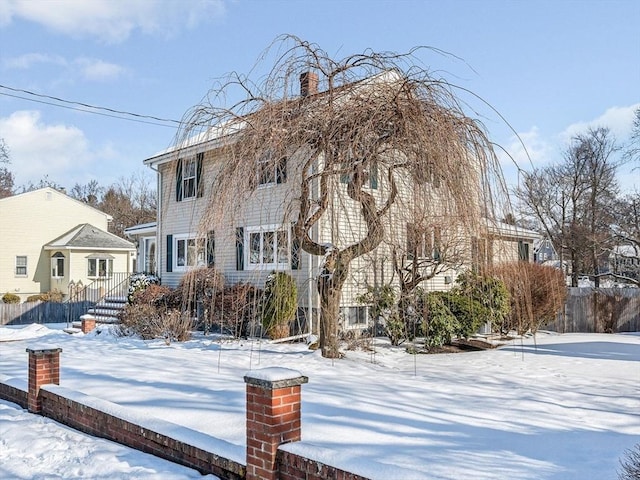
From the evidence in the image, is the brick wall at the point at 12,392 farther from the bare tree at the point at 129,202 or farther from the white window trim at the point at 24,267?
the bare tree at the point at 129,202

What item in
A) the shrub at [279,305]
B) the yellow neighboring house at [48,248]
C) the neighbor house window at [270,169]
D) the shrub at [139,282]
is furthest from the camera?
the yellow neighboring house at [48,248]

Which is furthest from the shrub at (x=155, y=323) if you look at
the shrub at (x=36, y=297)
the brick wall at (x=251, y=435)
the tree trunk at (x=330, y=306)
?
the shrub at (x=36, y=297)

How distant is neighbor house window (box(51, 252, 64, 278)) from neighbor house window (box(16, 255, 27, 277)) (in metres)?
1.29

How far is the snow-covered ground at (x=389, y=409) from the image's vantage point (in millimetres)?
4824

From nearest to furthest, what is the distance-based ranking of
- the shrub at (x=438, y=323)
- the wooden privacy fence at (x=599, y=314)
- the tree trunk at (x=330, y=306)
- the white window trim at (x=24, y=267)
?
the tree trunk at (x=330, y=306) → the shrub at (x=438, y=323) → the wooden privacy fence at (x=599, y=314) → the white window trim at (x=24, y=267)

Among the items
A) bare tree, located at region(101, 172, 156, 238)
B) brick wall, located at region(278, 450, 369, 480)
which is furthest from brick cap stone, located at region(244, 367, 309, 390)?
bare tree, located at region(101, 172, 156, 238)

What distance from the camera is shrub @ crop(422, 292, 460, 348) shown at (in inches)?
472

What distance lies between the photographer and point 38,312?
20875 millimetres

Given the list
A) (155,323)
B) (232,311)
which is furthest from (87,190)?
(232,311)

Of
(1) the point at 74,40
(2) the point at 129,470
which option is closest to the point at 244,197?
(2) the point at 129,470

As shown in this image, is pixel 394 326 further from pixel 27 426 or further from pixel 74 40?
pixel 74 40

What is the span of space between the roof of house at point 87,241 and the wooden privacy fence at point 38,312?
7022mm

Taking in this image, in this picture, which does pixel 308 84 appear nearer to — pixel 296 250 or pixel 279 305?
pixel 296 250

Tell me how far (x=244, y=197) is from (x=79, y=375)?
14.1ft
